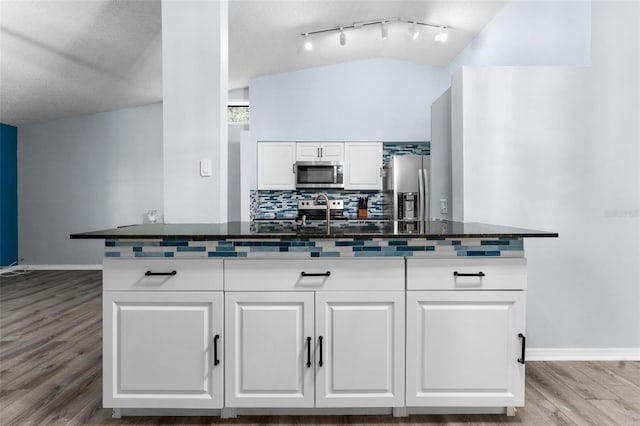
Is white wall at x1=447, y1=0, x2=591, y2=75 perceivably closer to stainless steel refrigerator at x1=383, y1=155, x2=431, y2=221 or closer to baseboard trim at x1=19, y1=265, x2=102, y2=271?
stainless steel refrigerator at x1=383, y1=155, x2=431, y2=221

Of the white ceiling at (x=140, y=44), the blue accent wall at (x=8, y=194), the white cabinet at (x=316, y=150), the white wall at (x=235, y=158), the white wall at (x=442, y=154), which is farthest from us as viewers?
the white wall at (x=235, y=158)

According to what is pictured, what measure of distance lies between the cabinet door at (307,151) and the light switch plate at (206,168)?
3380mm

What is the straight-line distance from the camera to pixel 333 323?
2.04 m

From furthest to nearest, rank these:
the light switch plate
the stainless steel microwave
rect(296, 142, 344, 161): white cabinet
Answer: rect(296, 142, 344, 161): white cabinet, the stainless steel microwave, the light switch plate

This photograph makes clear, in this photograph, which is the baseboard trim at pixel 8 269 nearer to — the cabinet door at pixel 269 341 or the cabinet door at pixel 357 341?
the cabinet door at pixel 269 341

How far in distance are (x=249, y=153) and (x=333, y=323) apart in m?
4.56

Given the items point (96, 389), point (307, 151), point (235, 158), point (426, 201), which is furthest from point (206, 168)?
point (235, 158)

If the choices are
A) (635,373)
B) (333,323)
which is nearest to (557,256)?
(635,373)

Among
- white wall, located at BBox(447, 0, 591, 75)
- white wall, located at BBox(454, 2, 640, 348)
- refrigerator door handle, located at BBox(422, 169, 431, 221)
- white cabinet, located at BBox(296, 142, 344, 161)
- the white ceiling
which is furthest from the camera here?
white cabinet, located at BBox(296, 142, 344, 161)

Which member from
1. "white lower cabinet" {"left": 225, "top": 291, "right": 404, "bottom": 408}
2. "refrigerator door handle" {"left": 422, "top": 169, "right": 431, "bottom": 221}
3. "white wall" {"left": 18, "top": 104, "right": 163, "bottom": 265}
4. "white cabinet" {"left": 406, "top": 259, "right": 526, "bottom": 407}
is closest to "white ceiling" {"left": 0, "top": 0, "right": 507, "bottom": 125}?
"white wall" {"left": 18, "top": 104, "right": 163, "bottom": 265}

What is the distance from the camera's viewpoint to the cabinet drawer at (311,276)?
2.04 meters

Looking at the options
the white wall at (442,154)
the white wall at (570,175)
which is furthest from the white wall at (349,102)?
the white wall at (570,175)

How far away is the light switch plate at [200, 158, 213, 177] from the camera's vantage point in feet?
9.20

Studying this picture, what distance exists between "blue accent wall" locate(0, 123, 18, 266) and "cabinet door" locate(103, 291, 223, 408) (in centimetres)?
586
